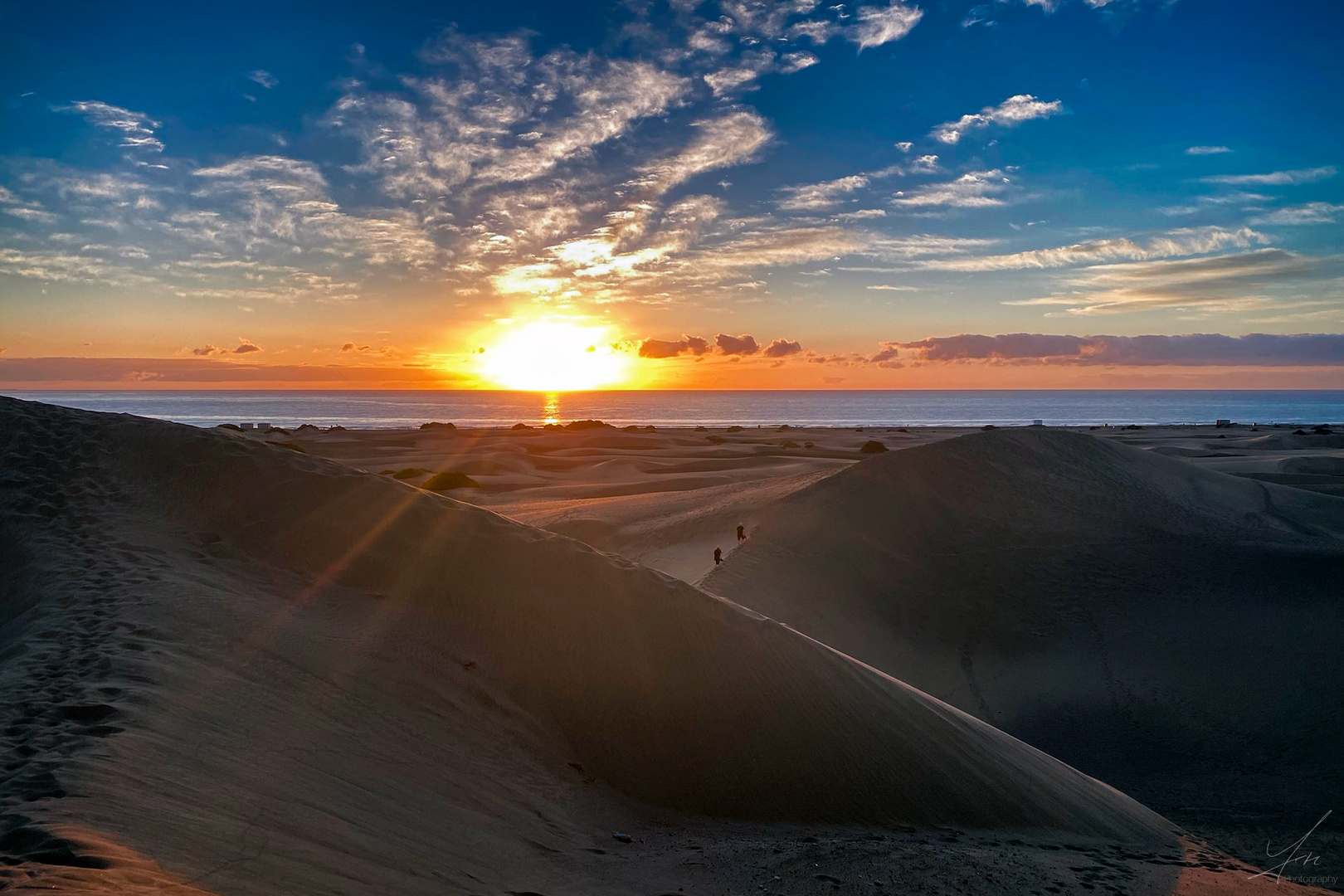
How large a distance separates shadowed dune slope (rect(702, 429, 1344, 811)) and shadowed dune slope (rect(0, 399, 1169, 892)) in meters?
3.58

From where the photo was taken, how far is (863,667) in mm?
6852

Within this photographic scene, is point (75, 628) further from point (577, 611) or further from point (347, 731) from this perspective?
point (577, 611)

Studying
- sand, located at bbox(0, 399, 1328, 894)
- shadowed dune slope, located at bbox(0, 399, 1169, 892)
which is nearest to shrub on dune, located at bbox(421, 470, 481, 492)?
sand, located at bbox(0, 399, 1328, 894)

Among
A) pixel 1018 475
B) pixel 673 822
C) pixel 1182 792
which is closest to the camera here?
pixel 673 822

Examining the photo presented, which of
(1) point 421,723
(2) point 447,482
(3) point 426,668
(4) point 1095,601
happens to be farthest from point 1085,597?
(2) point 447,482

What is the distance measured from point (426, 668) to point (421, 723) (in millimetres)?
643

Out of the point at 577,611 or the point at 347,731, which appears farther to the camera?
the point at 577,611

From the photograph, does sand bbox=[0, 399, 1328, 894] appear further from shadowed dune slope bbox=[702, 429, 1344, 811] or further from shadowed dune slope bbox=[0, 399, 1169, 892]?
shadowed dune slope bbox=[702, 429, 1344, 811]

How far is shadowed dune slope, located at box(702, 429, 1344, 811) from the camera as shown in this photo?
905cm

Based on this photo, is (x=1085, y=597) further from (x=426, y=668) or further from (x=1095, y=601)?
(x=426, y=668)

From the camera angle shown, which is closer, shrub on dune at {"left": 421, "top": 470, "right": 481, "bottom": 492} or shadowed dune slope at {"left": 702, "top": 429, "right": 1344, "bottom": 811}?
shadowed dune slope at {"left": 702, "top": 429, "right": 1344, "bottom": 811}

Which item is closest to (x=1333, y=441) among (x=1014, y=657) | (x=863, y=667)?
(x=1014, y=657)

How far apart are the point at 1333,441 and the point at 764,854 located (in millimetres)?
42104

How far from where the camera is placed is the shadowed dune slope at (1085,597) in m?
9.05
